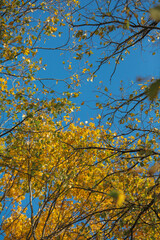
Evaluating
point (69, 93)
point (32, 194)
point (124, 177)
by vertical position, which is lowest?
point (124, 177)

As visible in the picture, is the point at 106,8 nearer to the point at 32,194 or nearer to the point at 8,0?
the point at 8,0

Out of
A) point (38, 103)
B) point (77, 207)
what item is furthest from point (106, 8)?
point (77, 207)

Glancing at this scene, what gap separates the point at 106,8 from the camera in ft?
14.0

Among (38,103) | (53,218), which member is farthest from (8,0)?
(53,218)

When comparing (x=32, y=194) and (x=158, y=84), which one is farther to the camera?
(x=32, y=194)

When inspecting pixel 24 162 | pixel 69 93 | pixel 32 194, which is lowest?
pixel 32 194

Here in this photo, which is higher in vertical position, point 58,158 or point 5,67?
point 5,67

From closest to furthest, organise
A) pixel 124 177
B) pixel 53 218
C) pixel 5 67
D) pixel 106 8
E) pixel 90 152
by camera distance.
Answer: pixel 106 8, pixel 124 177, pixel 5 67, pixel 90 152, pixel 53 218

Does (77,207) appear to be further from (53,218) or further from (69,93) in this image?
(69,93)

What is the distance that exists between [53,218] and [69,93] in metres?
4.99

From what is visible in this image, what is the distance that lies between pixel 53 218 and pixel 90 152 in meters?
2.94

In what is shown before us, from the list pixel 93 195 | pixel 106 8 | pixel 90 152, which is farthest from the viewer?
pixel 90 152

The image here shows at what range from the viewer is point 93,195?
6.77 meters

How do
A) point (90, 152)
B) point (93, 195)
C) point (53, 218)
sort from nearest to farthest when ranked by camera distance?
point (93, 195) < point (90, 152) < point (53, 218)
